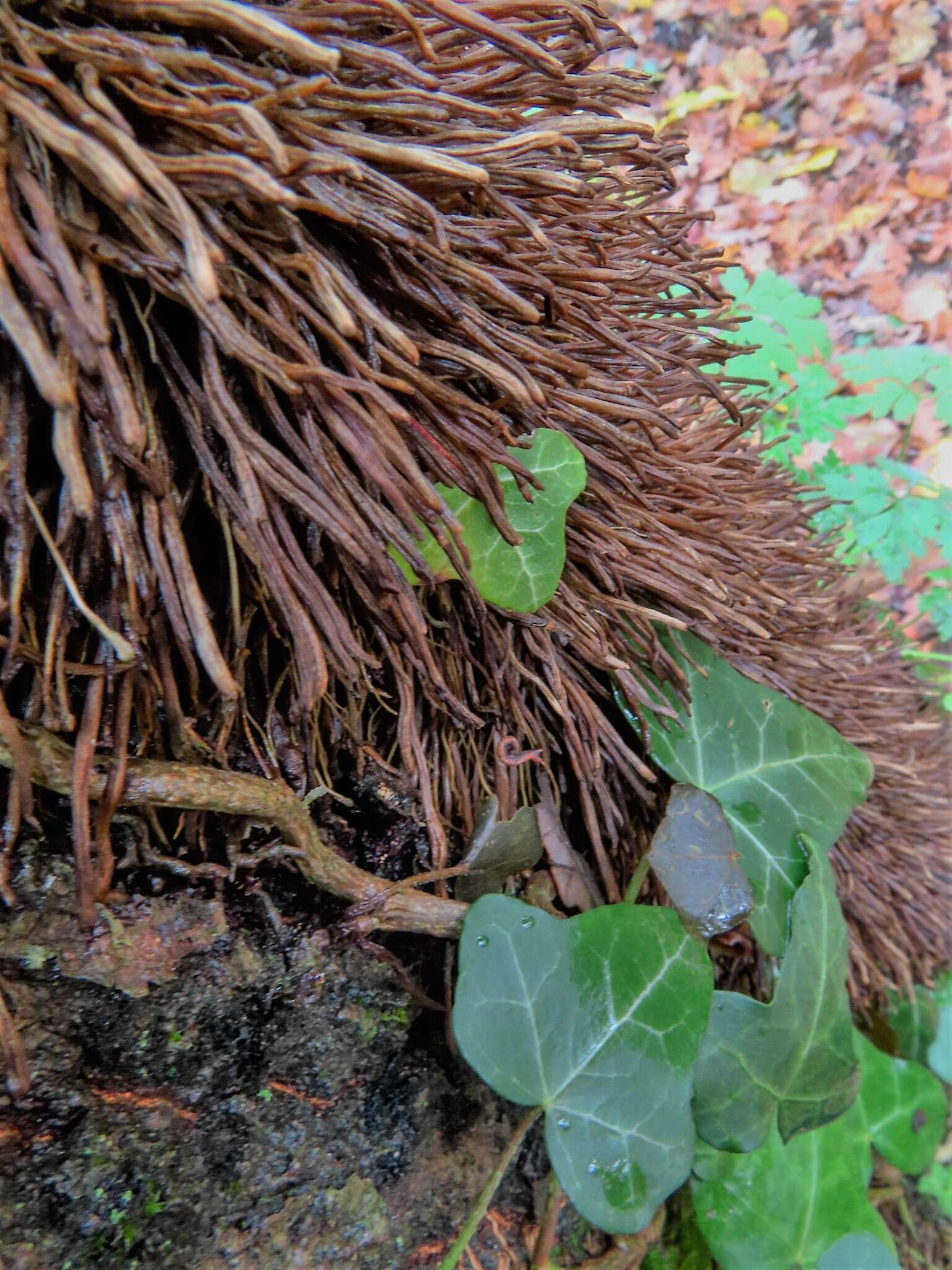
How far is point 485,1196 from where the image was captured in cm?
74

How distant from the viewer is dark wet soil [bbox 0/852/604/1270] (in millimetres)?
595

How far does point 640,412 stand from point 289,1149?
0.75 meters

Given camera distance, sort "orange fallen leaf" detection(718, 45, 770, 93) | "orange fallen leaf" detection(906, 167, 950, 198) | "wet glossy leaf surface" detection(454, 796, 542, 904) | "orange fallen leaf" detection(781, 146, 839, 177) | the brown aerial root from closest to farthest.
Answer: the brown aerial root
"wet glossy leaf surface" detection(454, 796, 542, 904)
"orange fallen leaf" detection(906, 167, 950, 198)
"orange fallen leaf" detection(781, 146, 839, 177)
"orange fallen leaf" detection(718, 45, 770, 93)

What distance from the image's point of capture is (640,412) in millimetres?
746

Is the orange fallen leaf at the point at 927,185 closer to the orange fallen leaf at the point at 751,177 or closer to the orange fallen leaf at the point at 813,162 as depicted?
the orange fallen leaf at the point at 813,162

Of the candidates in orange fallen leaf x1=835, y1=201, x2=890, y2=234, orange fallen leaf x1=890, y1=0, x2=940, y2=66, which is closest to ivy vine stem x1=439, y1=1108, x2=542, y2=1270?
orange fallen leaf x1=835, y1=201, x2=890, y2=234

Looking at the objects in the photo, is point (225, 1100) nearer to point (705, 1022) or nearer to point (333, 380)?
point (705, 1022)

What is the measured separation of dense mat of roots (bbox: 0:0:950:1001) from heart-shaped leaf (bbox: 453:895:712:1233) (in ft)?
0.37

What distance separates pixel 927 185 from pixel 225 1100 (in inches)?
130

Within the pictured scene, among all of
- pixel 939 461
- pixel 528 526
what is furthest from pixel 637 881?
pixel 939 461

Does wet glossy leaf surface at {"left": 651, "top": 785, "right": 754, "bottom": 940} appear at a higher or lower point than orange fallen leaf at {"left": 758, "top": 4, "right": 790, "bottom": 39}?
A: lower

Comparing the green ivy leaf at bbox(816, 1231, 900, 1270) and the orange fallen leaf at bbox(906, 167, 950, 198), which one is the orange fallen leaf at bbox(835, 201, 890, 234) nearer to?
the orange fallen leaf at bbox(906, 167, 950, 198)

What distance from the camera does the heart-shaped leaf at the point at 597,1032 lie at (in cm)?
75

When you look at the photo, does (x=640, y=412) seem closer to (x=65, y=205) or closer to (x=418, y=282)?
(x=418, y=282)
